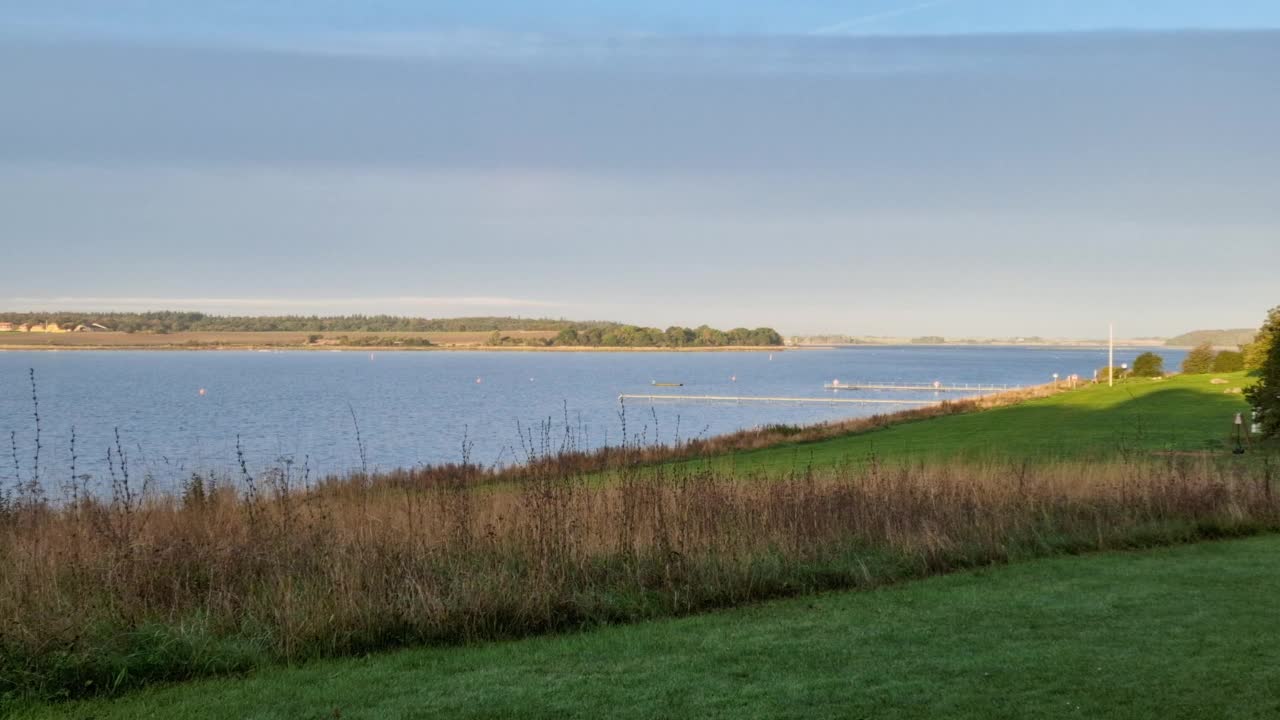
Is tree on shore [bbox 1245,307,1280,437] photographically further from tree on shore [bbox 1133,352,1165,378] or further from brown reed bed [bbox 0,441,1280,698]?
tree on shore [bbox 1133,352,1165,378]

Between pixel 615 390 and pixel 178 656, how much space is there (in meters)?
98.3

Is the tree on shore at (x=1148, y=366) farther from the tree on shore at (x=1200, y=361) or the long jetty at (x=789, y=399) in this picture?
the long jetty at (x=789, y=399)

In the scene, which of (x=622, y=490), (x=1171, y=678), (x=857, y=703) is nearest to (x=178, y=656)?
(x=857, y=703)

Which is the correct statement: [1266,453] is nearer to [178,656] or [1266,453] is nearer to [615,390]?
[178,656]

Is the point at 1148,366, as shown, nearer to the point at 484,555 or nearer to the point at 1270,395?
the point at 1270,395

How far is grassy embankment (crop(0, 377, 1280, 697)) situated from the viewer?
7383 millimetres

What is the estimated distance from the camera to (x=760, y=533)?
1105cm

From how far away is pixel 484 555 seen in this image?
9.77 metres

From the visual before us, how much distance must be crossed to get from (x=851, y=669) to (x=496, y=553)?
4.16 meters

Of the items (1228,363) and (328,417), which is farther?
(1228,363)

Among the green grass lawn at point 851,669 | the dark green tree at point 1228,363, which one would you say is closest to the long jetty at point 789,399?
the dark green tree at point 1228,363

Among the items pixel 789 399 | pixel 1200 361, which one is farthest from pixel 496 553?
pixel 1200 361

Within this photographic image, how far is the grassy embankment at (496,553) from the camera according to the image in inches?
291

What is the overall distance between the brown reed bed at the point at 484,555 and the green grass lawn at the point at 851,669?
18.4 inches
